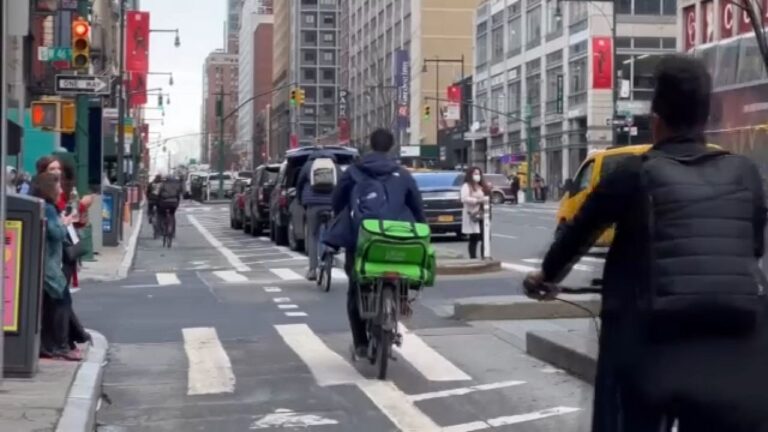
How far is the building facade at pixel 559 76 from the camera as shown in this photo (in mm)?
67000

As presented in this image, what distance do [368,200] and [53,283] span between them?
2576mm

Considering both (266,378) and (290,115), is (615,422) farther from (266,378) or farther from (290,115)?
(290,115)

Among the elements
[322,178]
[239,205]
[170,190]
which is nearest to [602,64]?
[239,205]

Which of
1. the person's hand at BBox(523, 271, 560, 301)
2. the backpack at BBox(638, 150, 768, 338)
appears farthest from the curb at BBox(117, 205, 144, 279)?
the backpack at BBox(638, 150, 768, 338)

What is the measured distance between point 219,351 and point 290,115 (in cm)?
13698

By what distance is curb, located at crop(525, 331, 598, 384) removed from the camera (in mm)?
10609

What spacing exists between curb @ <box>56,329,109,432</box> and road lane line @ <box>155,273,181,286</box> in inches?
347

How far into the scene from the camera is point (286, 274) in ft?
74.5

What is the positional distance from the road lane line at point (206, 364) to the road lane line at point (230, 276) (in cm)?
708

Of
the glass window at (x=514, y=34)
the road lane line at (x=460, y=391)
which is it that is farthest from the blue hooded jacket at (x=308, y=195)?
the glass window at (x=514, y=34)

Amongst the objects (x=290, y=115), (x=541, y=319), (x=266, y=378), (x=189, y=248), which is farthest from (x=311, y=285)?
(x=290, y=115)

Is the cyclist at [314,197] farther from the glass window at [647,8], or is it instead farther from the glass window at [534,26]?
the glass window at [534,26]

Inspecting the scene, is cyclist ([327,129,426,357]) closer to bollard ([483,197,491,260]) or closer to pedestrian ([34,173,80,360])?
pedestrian ([34,173,80,360])

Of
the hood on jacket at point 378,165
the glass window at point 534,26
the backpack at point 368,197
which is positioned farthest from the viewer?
the glass window at point 534,26
